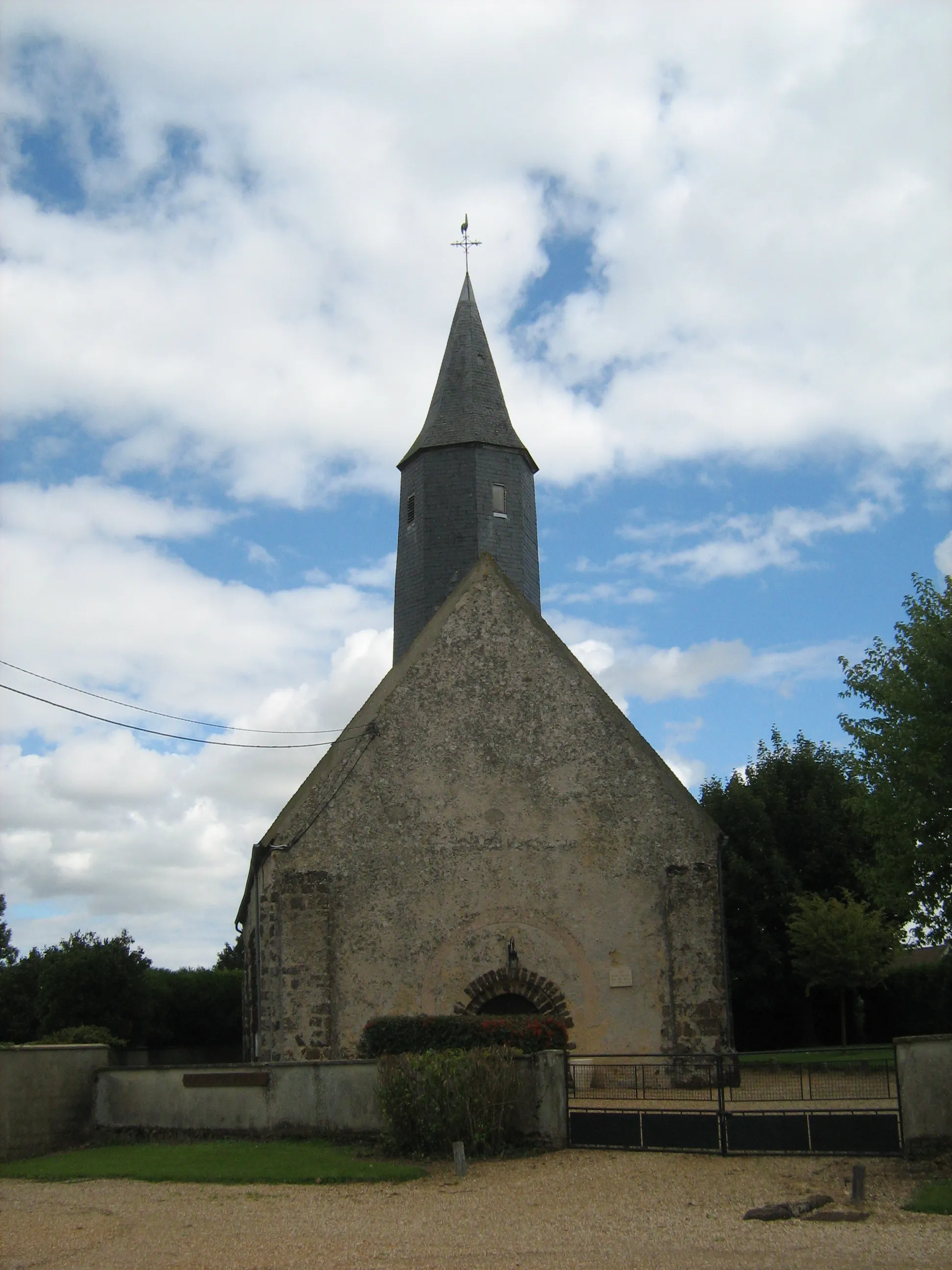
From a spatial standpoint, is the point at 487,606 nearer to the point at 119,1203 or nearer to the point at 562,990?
the point at 562,990

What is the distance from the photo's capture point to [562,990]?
18.4 metres

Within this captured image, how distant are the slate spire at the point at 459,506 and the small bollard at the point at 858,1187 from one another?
15027 mm

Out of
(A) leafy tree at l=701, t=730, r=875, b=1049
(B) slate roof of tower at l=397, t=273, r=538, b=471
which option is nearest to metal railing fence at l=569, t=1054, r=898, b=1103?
(B) slate roof of tower at l=397, t=273, r=538, b=471

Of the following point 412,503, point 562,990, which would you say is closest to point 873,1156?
point 562,990

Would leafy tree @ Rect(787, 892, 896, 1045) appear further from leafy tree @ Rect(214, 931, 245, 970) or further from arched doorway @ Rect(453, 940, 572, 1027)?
leafy tree @ Rect(214, 931, 245, 970)

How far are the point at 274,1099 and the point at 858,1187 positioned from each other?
7051mm

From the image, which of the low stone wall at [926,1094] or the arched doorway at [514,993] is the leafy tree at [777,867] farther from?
the low stone wall at [926,1094]

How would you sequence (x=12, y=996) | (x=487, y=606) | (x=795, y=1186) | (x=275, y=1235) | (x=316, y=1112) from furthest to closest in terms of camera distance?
(x=12, y=996) → (x=487, y=606) → (x=316, y=1112) → (x=795, y=1186) → (x=275, y=1235)

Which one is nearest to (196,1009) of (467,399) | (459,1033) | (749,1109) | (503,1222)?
(467,399)

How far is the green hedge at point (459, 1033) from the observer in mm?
14062

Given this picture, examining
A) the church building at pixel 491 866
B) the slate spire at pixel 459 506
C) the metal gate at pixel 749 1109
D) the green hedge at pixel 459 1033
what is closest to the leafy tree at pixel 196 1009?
the church building at pixel 491 866

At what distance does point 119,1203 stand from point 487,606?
1177 cm

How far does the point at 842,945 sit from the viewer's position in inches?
1125

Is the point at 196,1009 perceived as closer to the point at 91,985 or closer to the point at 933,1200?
the point at 91,985
